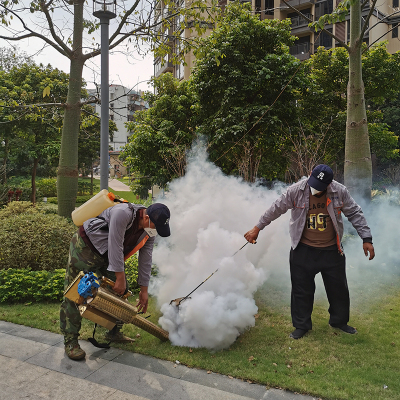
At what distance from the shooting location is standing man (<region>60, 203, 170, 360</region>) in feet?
11.4

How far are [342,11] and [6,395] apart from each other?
231 inches

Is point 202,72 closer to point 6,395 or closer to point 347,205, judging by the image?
point 347,205

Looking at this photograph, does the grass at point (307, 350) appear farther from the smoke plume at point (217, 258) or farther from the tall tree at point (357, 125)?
the tall tree at point (357, 125)

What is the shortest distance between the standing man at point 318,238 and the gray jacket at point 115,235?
1.25m

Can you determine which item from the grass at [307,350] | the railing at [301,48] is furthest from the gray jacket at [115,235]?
the railing at [301,48]

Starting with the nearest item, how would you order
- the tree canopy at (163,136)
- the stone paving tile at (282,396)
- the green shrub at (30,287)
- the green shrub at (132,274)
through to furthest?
the stone paving tile at (282,396) → the green shrub at (30,287) → the green shrub at (132,274) → the tree canopy at (163,136)

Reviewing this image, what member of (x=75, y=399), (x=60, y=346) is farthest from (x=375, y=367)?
(x=60, y=346)

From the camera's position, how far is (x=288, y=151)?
1216 cm

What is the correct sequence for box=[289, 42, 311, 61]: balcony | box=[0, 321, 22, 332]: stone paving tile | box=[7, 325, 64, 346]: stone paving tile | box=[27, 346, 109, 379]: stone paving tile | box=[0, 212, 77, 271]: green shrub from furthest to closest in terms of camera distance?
box=[289, 42, 311, 61]: balcony < box=[0, 212, 77, 271]: green shrub < box=[0, 321, 22, 332]: stone paving tile < box=[7, 325, 64, 346]: stone paving tile < box=[27, 346, 109, 379]: stone paving tile

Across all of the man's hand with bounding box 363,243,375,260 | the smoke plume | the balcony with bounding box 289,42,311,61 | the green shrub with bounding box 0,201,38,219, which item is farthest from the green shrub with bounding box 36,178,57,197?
the man's hand with bounding box 363,243,375,260

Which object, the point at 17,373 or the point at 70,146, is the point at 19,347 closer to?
the point at 17,373

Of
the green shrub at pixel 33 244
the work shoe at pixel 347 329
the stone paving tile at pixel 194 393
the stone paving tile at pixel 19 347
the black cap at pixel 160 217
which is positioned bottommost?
the stone paving tile at pixel 19 347

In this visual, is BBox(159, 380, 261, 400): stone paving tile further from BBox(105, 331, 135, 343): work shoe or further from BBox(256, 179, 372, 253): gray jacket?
BBox(256, 179, 372, 253): gray jacket

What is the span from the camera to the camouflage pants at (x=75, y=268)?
149 inches
